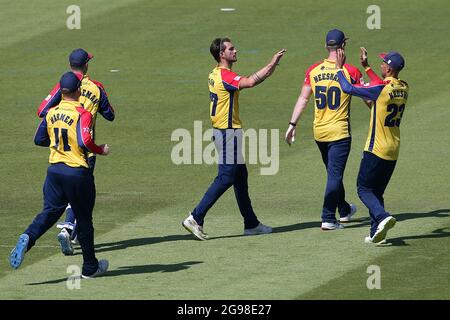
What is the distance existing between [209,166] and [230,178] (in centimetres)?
467

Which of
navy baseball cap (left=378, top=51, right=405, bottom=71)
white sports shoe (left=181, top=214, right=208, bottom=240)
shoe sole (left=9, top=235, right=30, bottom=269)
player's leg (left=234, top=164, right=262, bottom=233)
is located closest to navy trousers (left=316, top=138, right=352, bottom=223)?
player's leg (left=234, top=164, right=262, bottom=233)

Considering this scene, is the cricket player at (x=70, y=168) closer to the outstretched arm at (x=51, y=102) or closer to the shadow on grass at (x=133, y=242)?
the outstretched arm at (x=51, y=102)

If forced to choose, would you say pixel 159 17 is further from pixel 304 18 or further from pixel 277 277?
pixel 277 277

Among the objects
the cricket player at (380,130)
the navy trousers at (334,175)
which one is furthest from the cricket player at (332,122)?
the cricket player at (380,130)

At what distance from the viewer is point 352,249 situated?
16.1 metres

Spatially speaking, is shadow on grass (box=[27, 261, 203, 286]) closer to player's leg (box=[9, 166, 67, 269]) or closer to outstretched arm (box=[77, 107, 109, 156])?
player's leg (box=[9, 166, 67, 269])

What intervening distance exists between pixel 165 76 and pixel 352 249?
12215mm

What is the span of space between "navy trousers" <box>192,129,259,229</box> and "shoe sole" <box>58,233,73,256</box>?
5.72 ft

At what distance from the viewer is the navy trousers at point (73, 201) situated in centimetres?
1461

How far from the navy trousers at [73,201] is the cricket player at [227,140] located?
8.08 ft

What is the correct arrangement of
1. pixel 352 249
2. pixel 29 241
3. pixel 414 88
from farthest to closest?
pixel 414 88 → pixel 352 249 → pixel 29 241

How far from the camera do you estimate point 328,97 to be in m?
17.4

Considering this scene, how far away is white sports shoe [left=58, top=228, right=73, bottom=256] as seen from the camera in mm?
15906
